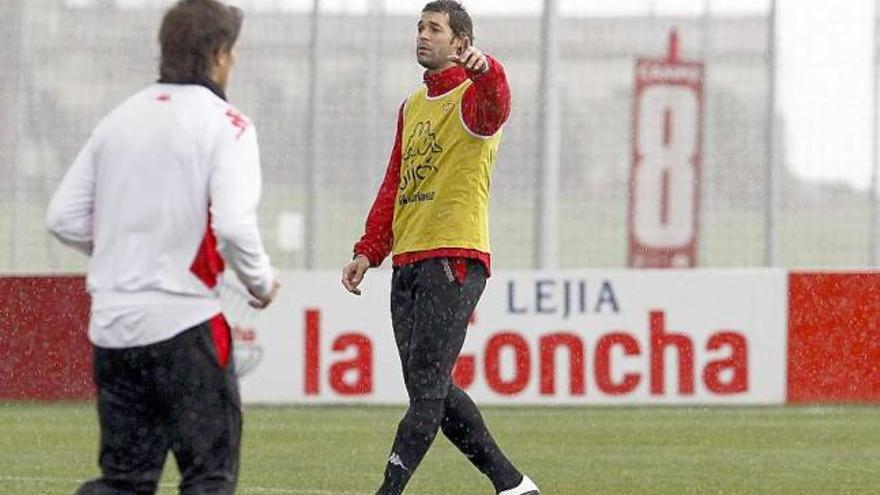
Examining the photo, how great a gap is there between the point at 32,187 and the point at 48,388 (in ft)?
6.18

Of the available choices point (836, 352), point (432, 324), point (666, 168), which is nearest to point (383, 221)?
point (432, 324)

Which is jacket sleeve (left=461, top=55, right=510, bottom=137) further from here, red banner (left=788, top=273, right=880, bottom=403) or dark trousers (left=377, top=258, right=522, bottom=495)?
red banner (left=788, top=273, right=880, bottom=403)

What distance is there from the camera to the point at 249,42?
17.1 m

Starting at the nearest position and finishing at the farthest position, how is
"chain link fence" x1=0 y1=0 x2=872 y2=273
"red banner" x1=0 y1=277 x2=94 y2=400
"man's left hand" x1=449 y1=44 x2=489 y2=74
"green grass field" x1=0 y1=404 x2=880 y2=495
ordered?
"man's left hand" x1=449 y1=44 x2=489 y2=74
"green grass field" x1=0 y1=404 x2=880 y2=495
"red banner" x1=0 y1=277 x2=94 y2=400
"chain link fence" x1=0 y1=0 x2=872 y2=273

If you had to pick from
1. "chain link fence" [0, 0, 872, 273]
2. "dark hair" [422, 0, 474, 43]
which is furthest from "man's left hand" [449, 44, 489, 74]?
"chain link fence" [0, 0, 872, 273]

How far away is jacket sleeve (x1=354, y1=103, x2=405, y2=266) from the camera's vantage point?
8.31 metres

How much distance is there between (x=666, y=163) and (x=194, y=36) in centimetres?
1208

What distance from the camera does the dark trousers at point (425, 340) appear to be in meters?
7.97

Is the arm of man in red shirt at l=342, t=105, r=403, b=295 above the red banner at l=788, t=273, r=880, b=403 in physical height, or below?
above

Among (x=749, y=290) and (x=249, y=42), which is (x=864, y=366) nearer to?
(x=749, y=290)

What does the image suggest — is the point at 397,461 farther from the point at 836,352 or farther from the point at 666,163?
the point at 666,163

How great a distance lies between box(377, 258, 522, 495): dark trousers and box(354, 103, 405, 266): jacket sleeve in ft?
0.77

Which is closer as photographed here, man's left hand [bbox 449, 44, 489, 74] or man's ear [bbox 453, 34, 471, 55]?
man's left hand [bbox 449, 44, 489, 74]

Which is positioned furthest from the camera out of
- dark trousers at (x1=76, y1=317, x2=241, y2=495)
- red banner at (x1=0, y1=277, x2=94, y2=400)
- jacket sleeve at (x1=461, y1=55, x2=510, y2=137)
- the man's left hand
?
red banner at (x1=0, y1=277, x2=94, y2=400)
